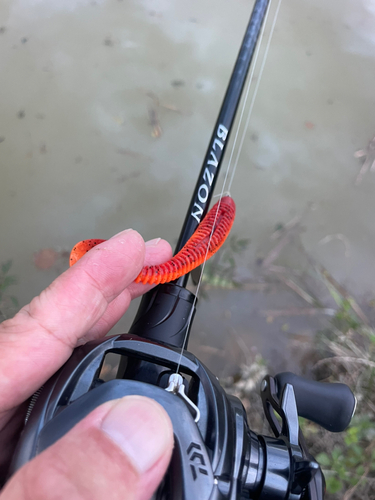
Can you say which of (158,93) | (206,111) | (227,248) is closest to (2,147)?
(158,93)

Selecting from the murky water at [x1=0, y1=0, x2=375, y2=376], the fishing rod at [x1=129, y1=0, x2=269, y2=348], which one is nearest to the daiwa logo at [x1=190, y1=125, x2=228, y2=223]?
the fishing rod at [x1=129, y1=0, x2=269, y2=348]

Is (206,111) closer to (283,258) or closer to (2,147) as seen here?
(283,258)

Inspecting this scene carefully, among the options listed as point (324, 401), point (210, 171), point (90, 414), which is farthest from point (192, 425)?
point (210, 171)

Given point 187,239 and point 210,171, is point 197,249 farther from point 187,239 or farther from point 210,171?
point 210,171

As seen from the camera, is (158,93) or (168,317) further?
(158,93)

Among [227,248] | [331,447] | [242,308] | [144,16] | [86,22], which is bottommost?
[331,447]

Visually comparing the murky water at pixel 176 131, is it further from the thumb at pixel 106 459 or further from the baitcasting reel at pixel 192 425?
the thumb at pixel 106 459
